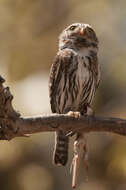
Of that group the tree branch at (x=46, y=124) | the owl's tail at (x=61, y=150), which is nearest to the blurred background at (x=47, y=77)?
the owl's tail at (x=61, y=150)

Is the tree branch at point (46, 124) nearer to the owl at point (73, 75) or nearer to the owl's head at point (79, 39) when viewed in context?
the owl at point (73, 75)

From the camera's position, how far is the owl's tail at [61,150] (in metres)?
7.93

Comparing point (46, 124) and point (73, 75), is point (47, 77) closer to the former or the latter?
point (73, 75)

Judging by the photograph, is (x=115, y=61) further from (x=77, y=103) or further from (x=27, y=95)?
(x=77, y=103)

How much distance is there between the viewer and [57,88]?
7.77m

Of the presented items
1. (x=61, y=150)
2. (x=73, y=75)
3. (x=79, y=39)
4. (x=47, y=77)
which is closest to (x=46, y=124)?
(x=73, y=75)

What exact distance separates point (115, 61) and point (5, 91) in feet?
17.5

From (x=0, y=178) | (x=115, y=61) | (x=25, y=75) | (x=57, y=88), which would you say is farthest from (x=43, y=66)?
(x=57, y=88)

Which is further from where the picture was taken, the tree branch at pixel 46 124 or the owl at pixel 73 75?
the owl at pixel 73 75

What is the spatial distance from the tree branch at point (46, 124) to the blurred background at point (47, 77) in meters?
3.28

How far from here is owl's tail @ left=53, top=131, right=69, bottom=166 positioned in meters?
Answer: 7.93

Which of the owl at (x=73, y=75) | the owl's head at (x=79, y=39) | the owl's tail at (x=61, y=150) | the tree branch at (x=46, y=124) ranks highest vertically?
the owl's head at (x=79, y=39)

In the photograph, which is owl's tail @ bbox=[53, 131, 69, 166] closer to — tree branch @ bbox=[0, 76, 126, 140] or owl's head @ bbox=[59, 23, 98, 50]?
owl's head @ bbox=[59, 23, 98, 50]

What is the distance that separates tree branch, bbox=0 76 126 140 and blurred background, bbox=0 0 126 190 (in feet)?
10.8
